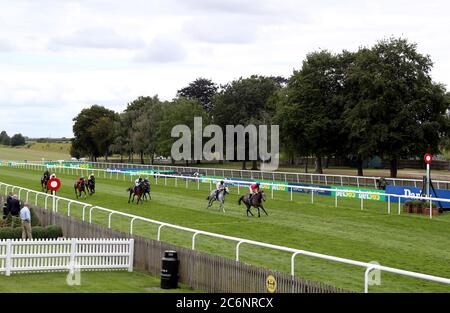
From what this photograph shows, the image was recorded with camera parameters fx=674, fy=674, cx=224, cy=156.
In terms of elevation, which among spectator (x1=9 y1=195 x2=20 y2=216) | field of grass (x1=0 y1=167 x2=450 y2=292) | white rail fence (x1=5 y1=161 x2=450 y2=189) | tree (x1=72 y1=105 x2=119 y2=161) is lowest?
field of grass (x1=0 y1=167 x2=450 y2=292)

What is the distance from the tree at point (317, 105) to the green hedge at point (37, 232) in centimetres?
3568

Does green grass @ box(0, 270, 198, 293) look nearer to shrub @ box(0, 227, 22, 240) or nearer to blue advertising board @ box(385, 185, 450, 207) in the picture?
shrub @ box(0, 227, 22, 240)

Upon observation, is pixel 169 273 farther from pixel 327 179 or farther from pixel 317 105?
pixel 317 105

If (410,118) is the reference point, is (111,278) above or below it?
below

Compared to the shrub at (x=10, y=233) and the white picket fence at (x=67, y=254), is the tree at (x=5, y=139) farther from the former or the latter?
the white picket fence at (x=67, y=254)

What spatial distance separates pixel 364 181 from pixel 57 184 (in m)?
18.3

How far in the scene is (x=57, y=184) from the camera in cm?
2284

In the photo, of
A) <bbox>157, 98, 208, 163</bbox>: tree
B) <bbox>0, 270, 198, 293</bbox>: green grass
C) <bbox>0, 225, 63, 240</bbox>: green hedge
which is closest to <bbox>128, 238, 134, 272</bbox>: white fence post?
<bbox>0, 270, 198, 293</bbox>: green grass

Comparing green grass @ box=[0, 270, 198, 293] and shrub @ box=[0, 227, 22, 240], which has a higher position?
shrub @ box=[0, 227, 22, 240]

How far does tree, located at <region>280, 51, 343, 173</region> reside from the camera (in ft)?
171

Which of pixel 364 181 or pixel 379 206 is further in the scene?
pixel 364 181

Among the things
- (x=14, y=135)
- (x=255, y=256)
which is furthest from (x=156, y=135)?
(x=14, y=135)

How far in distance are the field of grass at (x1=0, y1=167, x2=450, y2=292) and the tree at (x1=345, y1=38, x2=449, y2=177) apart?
55.0 feet
